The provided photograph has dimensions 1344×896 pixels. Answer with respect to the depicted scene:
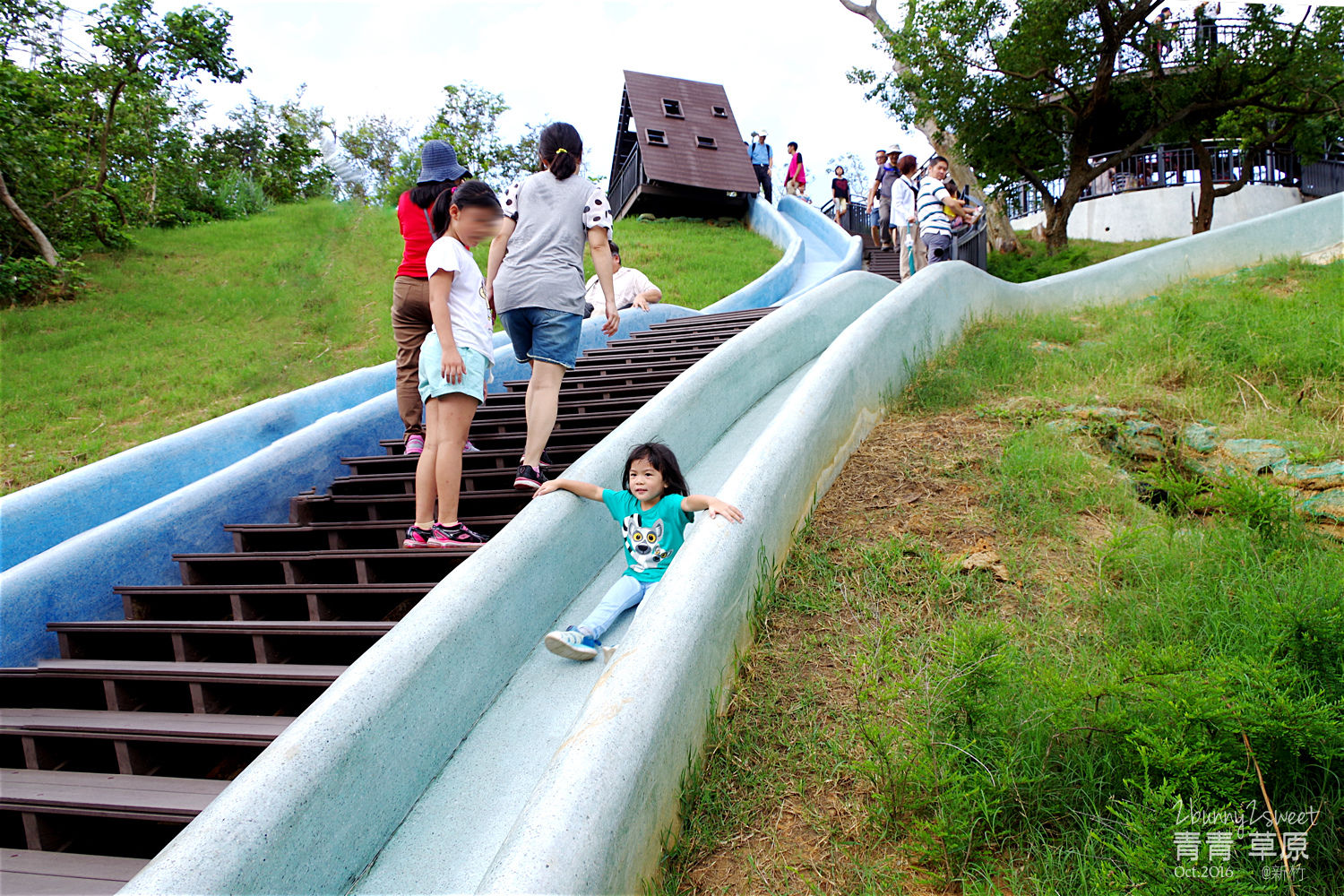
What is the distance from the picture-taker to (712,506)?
3.35 meters

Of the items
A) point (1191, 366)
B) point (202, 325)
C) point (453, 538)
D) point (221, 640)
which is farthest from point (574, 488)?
point (202, 325)

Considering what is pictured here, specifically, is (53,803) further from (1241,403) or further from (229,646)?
(1241,403)

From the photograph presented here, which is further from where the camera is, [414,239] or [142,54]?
[142,54]

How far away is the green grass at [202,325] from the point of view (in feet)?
32.2

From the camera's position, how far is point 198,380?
433 inches

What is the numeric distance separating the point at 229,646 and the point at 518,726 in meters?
1.52

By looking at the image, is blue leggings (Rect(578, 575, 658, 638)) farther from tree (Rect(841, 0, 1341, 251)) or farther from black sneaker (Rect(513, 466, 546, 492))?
tree (Rect(841, 0, 1341, 251))

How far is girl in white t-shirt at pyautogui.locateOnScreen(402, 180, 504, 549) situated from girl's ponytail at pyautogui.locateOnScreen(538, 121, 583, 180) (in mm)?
590

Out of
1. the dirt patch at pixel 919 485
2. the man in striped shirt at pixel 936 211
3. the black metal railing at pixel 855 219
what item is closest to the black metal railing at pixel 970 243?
the man in striped shirt at pixel 936 211

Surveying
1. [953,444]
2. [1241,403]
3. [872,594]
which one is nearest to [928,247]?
[1241,403]

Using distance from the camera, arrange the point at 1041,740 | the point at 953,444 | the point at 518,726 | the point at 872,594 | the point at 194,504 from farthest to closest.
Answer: the point at 953,444 → the point at 194,504 → the point at 872,594 → the point at 518,726 → the point at 1041,740

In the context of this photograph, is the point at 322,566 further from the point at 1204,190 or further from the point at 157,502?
the point at 1204,190

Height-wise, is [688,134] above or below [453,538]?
above

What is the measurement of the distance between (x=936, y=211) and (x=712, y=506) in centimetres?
680
